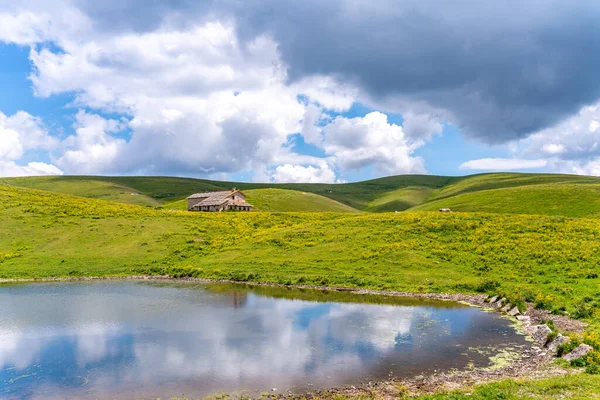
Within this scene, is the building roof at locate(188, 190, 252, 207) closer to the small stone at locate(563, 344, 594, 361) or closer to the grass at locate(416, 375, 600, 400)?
the small stone at locate(563, 344, 594, 361)

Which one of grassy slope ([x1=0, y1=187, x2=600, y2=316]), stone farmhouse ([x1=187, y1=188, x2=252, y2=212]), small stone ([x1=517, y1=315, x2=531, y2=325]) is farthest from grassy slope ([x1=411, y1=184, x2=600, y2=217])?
small stone ([x1=517, y1=315, x2=531, y2=325])

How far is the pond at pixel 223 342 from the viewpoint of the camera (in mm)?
21734

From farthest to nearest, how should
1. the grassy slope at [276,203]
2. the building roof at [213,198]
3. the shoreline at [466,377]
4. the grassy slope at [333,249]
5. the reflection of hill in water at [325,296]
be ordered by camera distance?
the grassy slope at [276,203] < the building roof at [213,198] < the grassy slope at [333,249] < the reflection of hill in water at [325,296] < the shoreline at [466,377]

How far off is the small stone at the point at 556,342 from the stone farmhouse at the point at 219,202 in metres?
105

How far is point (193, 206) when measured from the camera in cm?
13262

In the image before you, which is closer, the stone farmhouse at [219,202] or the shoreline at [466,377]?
the shoreline at [466,377]

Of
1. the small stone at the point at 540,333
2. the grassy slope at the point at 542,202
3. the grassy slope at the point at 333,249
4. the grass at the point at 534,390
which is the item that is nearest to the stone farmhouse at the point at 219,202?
the grassy slope at the point at 333,249

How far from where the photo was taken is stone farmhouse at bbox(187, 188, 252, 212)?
409ft

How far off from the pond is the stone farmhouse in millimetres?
79519

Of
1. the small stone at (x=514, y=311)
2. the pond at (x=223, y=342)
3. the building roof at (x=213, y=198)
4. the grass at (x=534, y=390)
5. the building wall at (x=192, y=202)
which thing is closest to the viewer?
the grass at (x=534, y=390)

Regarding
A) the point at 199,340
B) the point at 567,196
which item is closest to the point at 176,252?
the point at 199,340

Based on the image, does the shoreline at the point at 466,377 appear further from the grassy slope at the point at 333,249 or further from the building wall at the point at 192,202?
the building wall at the point at 192,202

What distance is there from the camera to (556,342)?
26.1 meters

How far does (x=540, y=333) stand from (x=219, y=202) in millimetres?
103496
